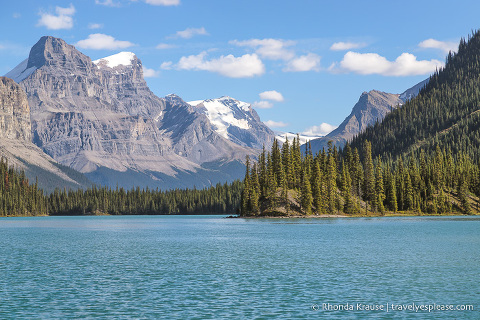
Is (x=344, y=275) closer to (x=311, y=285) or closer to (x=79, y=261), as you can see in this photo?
(x=311, y=285)

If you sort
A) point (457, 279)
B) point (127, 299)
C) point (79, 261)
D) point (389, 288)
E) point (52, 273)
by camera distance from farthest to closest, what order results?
1. point (79, 261)
2. point (52, 273)
3. point (457, 279)
4. point (389, 288)
5. point (127, 299)

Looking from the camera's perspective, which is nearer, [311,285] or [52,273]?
[311,285]

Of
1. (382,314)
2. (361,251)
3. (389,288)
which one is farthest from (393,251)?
(382,314)

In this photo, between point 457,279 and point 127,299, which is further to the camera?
point 457,279

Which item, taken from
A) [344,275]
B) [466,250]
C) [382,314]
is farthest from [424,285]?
[466,250]

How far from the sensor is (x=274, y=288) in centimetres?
5288

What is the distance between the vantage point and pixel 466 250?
86750 millimetres

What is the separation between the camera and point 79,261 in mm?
76812

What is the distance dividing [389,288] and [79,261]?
4507 centimetres

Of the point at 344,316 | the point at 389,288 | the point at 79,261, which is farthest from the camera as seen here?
the point at 79,261

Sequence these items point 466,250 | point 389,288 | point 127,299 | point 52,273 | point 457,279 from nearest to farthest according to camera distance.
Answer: point 127,299 < point 389,288 < point 457,279 < point 52,273 < point 466,250

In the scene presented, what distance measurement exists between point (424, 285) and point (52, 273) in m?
42.7

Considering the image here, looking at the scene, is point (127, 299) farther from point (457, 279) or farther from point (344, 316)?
point (457, 279)

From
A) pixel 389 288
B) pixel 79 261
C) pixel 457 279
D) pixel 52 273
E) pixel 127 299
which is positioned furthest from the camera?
pixel 79 261
